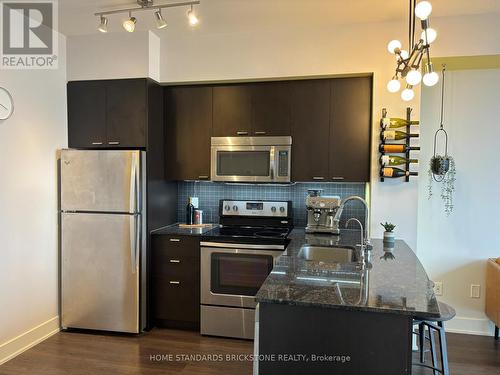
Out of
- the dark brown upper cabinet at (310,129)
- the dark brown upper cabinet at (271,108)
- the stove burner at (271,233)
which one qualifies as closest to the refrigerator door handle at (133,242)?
the stove burner at (271,233)

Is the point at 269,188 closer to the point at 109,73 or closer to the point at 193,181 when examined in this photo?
the point at 193,181

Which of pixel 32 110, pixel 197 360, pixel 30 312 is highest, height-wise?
pixel 32 110

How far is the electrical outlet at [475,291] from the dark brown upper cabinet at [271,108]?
2192 millimetres

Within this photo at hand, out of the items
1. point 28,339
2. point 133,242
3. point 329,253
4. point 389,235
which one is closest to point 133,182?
point 133,242

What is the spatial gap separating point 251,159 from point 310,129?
1.96ft

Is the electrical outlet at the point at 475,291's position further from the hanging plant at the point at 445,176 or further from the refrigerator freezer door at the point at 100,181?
the refrigerator freezer door at the point at 100,181

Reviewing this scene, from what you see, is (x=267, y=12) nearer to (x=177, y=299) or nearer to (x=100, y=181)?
(x=100, y=181)

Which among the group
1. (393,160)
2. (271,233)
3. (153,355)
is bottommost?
(153,355)

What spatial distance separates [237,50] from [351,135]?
1273mm

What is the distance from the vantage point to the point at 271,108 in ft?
11.0

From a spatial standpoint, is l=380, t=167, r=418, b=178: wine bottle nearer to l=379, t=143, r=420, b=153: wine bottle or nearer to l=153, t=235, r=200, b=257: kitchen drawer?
l=379, t=143, r=420, b=153: wine bottle

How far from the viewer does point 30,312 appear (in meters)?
3.04

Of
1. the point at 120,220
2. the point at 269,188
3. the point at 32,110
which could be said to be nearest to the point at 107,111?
the point at 32,110

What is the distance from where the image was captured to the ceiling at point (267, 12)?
8.81 ft
